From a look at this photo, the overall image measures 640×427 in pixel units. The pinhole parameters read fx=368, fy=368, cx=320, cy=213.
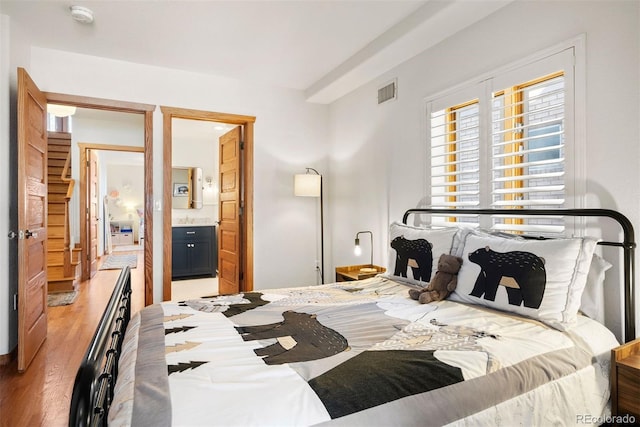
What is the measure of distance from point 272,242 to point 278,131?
137 cm

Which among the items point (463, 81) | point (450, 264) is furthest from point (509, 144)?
point (450, 264)

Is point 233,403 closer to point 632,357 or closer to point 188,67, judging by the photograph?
point 632,357

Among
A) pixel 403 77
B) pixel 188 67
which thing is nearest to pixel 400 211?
pixel 403 77

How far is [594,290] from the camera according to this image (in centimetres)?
192

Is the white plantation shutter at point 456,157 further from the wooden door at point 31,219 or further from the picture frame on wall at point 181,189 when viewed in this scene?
the picture frame on wall at point 181,189

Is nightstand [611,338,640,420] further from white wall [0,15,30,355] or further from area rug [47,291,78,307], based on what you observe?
area rug [47,291,78,307]

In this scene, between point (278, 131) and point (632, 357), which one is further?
point (278, 131)

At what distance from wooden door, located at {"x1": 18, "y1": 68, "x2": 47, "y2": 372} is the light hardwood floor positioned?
10 centimetres

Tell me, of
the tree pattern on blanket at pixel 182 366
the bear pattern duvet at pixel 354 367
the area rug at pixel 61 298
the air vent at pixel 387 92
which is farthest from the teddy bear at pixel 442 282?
the area rug at pixel 61 298

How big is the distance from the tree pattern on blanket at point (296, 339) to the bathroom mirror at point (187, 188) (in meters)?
5.84

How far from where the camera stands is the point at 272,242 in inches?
177

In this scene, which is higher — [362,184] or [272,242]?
[362,184]

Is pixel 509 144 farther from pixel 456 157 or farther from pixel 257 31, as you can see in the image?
pixel 257 31

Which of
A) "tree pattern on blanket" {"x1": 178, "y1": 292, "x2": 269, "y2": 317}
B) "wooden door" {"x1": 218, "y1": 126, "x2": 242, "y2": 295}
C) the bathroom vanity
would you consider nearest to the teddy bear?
"tree pattern on blanket" {"x1": 178, "y1": 292, "x2": 269, "y2": 317}
